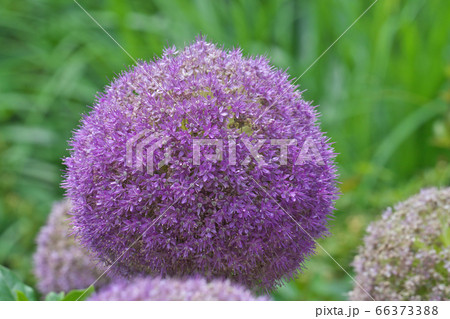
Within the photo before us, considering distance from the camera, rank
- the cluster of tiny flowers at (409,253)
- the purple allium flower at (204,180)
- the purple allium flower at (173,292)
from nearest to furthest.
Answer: the purple allium flower at (173,292) < the purple allium flower at (204,180) < the cluster of tiny flowers at (409,253)

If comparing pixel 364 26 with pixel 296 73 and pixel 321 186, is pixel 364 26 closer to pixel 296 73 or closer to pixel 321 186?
pixel 296 73

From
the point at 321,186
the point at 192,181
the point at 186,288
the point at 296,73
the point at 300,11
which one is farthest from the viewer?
the point at 300,11

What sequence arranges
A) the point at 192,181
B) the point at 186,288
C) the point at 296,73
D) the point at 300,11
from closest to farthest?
the point at 186,288 → the point at 192,181 → the point at 296,73 → the point at 300,11

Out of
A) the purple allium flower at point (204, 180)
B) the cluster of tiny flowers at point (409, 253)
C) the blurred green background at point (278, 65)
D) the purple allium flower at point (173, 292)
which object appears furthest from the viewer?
the blurred green background at point (278, 65)

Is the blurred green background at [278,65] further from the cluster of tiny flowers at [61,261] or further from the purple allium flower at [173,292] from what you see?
the purple allium flower at [173,292]

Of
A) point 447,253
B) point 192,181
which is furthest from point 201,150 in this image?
point 447,253

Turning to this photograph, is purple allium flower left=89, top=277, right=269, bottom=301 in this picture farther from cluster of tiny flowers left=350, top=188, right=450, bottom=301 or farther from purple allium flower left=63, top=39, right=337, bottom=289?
cluster of tiny flowers left=350, top=188, right=450, bottom=301

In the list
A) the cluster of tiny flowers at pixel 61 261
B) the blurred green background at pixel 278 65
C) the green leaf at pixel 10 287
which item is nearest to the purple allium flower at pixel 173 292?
the green leaf at pixel 10 287

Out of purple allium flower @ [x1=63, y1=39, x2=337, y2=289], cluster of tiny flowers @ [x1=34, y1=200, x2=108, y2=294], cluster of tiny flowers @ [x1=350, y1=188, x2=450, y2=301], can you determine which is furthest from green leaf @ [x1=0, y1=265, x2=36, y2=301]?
cluster of tiny flowers @ [x1=350, y1=188, x2=450, y2=301]
